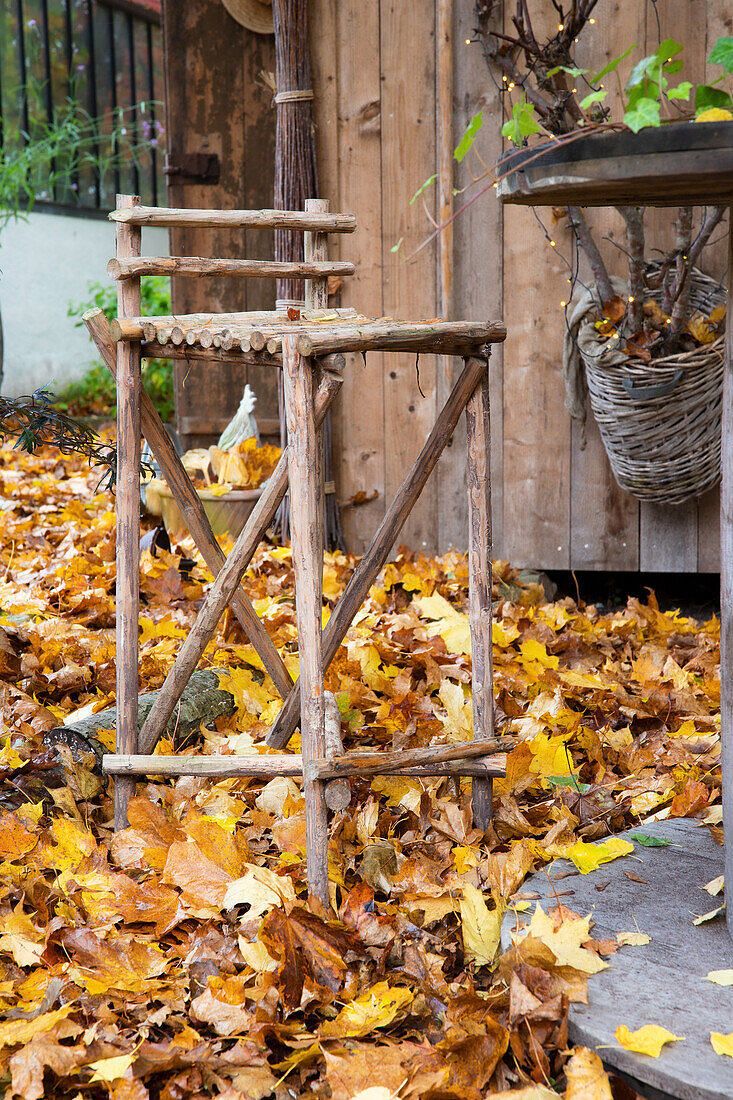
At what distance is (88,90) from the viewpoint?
323 inches

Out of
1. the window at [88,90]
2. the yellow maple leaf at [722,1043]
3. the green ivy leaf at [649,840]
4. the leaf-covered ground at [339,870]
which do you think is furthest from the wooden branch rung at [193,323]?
the window at [88,90]

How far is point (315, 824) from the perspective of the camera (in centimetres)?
145

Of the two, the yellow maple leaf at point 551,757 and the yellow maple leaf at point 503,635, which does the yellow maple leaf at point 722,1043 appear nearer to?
the yellow maple leaf at point 551,757

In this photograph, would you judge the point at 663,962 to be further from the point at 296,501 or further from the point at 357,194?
the point at 357,194

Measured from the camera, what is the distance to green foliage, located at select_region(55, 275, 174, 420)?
24.1 ft

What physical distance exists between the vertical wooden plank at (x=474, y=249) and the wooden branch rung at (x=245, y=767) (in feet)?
5.47

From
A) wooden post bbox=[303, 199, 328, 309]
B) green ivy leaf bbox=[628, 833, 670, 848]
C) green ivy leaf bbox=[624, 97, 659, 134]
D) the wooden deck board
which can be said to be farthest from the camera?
wooden post bbox=[303, 199, 328, 309]

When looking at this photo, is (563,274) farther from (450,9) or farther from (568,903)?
(568,903)

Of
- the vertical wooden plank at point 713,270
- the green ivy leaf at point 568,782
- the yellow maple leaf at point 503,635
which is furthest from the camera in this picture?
the vertical wooden plank at point 713,270

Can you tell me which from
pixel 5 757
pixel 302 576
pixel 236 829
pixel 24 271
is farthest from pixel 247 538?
pixel 24 271

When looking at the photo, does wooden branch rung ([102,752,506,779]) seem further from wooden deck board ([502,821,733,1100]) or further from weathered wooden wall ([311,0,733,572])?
weathered wooden wall ([311,0,733,572])

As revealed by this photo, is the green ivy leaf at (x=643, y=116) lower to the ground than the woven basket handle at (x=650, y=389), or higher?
higher

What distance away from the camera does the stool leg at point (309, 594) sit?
1.39 meters

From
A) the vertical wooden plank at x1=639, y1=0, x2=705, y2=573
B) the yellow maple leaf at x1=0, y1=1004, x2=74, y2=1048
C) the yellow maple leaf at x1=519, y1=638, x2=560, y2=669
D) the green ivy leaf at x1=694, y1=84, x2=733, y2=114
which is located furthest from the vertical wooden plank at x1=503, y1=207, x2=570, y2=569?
the yellow maple leaf at x1=0, y1=1004, x2=74, y2=1048
